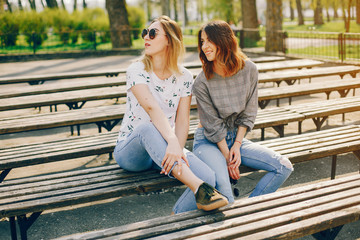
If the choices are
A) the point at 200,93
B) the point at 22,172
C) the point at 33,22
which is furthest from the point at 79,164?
the point at 33,22

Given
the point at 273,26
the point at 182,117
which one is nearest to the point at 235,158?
the point at 182,117

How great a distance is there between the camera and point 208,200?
2516mm

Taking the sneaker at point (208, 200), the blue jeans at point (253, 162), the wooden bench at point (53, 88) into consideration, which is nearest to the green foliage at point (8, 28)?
the wooden bench at point (53, 88)

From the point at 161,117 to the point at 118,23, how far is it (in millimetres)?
17569

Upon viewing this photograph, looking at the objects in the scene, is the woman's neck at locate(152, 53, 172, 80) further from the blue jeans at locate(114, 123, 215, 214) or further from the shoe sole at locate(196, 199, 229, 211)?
the shoe sole at locate(196, 199, 229, 211)

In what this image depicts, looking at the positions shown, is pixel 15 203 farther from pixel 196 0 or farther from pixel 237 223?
pixel 196 0

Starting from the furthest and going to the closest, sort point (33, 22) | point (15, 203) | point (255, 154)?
1. point (33, 22)
2. point (255, 154)
3. point (15, 203)

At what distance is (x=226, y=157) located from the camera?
10.7 feet

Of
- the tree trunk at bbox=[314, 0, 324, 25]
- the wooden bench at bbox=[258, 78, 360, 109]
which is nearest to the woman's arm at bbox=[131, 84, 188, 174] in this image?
the wooden bench at bbox=[258, 78, 360, 109]

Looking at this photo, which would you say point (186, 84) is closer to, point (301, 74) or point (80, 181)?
point (80, 181)

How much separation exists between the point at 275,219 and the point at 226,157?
2.90ft

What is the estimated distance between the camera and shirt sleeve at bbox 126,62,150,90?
10.4ft

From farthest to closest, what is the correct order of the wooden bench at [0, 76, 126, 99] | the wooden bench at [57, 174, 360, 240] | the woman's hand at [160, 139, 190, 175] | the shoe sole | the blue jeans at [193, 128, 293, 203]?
1. the wooden bench at [0, 76, 126, 99]
2. the blue jeans at [193, 128, 293, 203]
3. the woman's hand at [160, 139, 190, 175]
4. the shoe sole
5. the wooden bench at [57, 174, 360, 240]

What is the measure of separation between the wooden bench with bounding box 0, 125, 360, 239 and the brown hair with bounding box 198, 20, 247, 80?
0.92m
